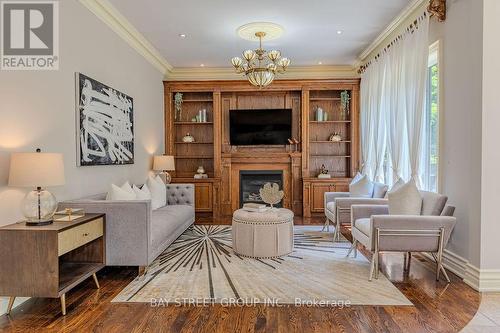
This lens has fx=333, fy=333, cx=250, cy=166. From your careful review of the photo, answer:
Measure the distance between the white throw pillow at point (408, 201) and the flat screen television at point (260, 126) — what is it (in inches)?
148

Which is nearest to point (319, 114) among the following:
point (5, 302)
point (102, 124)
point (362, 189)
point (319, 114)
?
point (319, 114)

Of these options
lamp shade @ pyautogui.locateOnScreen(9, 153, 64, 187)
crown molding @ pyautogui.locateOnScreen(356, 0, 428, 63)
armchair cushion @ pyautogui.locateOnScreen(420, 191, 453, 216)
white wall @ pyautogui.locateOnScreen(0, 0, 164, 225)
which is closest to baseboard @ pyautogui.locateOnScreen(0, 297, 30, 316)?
white wall @ pyautogui.locateOnScreen(0, 0, 164, 225)

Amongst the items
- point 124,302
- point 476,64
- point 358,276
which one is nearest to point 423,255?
point 358,276

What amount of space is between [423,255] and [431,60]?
256 cm

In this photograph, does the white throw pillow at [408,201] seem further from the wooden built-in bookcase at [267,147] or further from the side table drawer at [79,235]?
the side table drawer at [79,235]

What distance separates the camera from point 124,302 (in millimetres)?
2980

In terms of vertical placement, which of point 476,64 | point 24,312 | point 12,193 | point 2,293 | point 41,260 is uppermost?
point 476,64

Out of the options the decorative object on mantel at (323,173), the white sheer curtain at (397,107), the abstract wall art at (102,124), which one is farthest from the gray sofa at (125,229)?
the decorative object on mantel at (323,173)

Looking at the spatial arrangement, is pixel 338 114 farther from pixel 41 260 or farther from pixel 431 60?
pixel 41 260

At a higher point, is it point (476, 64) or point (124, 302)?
point (476, 64)

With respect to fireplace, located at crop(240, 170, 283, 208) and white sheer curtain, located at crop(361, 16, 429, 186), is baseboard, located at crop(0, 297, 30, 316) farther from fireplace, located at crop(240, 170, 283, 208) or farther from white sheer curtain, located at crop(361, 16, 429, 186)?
fireplace, located at crop(240, 170, 283, 208)

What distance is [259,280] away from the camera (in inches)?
136

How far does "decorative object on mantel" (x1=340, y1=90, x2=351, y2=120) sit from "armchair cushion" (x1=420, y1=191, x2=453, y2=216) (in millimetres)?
3895

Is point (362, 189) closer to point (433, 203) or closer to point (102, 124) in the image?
point (433, 203)
